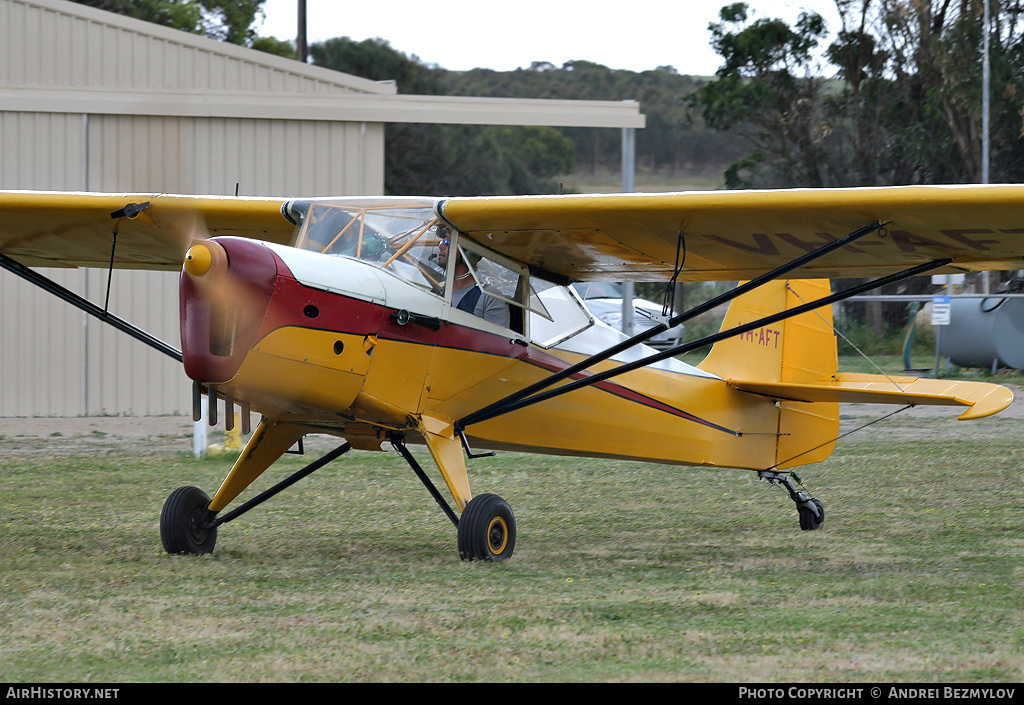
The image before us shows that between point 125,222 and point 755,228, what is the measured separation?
15.0 feet

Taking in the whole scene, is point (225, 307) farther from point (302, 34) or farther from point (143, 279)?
point (302, 34)

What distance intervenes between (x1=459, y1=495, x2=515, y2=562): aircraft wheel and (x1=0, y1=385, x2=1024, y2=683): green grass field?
0.35 feet

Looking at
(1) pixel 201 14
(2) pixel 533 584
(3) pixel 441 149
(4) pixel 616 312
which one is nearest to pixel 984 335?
(4) pixel 616 312

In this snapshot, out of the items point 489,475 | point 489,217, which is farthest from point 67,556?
point 489,475

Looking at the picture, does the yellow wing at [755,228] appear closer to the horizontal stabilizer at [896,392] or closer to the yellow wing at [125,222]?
the horizontal stabilizer at [896,392]

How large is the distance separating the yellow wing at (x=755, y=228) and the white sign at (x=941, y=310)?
45.5 feet

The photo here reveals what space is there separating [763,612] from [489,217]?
2.82m

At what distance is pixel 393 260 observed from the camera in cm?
670

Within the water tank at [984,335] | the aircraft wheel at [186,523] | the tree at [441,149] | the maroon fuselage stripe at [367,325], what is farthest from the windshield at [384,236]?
the tree at [441,149]

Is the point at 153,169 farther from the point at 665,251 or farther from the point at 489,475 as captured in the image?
the point at 665,251

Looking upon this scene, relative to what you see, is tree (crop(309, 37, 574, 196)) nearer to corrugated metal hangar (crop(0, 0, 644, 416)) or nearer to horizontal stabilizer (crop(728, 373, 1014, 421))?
corrugated metal hangar (crop(0, 0, 644, 416))

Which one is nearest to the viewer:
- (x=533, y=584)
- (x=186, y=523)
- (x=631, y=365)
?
(x=533, y=584)

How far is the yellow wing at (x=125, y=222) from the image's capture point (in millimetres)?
7914

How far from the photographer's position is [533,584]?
6.16m
